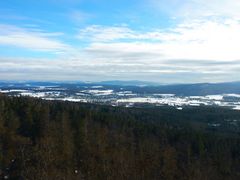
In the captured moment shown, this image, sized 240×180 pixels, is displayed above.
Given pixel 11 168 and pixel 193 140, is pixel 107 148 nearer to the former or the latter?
pixel 11 168

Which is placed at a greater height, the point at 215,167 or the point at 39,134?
the point at 39,134

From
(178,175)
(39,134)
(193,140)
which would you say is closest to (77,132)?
(39,134)

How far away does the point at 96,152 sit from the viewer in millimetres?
A: 60219

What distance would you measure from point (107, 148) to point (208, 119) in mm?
120252

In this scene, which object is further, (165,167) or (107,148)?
(107,148)

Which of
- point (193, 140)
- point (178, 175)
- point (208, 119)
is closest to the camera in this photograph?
point (178, 175)

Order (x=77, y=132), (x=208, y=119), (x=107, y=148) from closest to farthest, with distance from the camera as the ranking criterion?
(x=107, y=148), (x=77, y=132), (x=208, y=119)

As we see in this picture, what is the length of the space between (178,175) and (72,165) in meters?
15.4

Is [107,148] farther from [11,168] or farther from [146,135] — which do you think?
[146,135]

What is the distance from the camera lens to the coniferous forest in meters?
46.2

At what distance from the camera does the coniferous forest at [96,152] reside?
46.2 m

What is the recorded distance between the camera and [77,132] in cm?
7188

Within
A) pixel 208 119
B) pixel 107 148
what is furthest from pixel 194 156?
pixel 208 119

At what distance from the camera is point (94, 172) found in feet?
163
